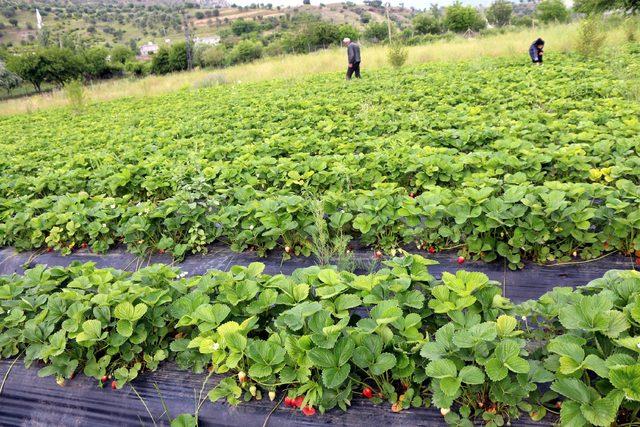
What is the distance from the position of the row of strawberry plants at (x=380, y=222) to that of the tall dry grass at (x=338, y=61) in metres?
14.6

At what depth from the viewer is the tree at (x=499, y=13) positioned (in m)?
54.5

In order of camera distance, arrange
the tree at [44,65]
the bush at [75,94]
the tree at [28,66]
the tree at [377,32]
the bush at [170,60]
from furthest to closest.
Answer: the tree at [377,32]
the bush at [170,60]
the tree at [44,65]
the tree at [28,66]
the bush at [75,94]

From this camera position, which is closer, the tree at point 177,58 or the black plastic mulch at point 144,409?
the black plastic mulch at point 144,409

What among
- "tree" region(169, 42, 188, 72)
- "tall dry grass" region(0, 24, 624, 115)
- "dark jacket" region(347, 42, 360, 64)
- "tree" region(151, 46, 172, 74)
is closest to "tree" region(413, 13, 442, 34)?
"tree" region(169, 42, 188, 72)

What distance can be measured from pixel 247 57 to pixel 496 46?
25966 millimetres

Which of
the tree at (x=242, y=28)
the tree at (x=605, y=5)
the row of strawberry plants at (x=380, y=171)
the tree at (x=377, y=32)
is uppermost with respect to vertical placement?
the tree at (x=242, y=28)

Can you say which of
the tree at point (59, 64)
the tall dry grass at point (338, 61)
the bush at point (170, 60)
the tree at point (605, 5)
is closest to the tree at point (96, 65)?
the tree at point (59, 64)

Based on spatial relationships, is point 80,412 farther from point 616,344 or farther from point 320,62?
point 320,62

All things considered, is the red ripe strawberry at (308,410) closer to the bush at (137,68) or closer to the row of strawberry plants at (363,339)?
the row of strawberry plants at (363,339)

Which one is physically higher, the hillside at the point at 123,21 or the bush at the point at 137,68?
the hillside at the point at 123,21

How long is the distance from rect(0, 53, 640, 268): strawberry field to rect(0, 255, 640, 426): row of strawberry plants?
994 mm

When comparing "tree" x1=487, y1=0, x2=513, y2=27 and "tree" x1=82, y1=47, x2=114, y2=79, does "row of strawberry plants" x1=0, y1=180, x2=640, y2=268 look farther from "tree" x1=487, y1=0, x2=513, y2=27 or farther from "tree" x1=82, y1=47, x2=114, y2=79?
"tree" x1=487, y1=0, x2=513, y2=27

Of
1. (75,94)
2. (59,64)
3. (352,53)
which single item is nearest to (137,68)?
(59,64)

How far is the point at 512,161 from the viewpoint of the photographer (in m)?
3.96
